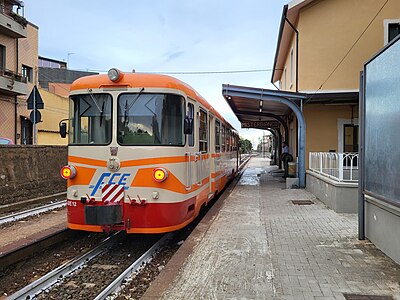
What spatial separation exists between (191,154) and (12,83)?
1656cm

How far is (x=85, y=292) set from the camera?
186 inches

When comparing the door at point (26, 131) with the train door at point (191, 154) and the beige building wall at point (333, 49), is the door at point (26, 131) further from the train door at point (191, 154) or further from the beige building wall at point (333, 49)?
the train door at point (191, 154)

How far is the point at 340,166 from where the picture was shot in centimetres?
880

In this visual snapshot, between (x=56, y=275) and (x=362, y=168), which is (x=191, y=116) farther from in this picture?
(x=56, y=275)

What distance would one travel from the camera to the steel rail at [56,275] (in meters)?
4.51

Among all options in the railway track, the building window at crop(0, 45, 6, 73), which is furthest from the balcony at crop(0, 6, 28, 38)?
the railway track

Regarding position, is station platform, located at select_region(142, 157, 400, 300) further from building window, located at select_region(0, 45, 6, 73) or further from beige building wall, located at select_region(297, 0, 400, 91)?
Answer: building window, located at select_region(0, 45, 6, 73)

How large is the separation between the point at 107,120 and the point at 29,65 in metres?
19.4

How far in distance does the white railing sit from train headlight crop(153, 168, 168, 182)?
4298 mm

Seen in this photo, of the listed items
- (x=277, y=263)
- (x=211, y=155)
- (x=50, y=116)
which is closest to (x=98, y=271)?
(x=277, y=263)

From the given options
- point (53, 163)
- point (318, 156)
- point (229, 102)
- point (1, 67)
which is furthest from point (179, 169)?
point (1, 67)

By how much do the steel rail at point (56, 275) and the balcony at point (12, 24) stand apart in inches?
665

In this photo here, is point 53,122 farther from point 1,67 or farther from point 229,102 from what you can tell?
point 229,102

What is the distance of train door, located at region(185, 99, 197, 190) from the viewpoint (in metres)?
6.46
